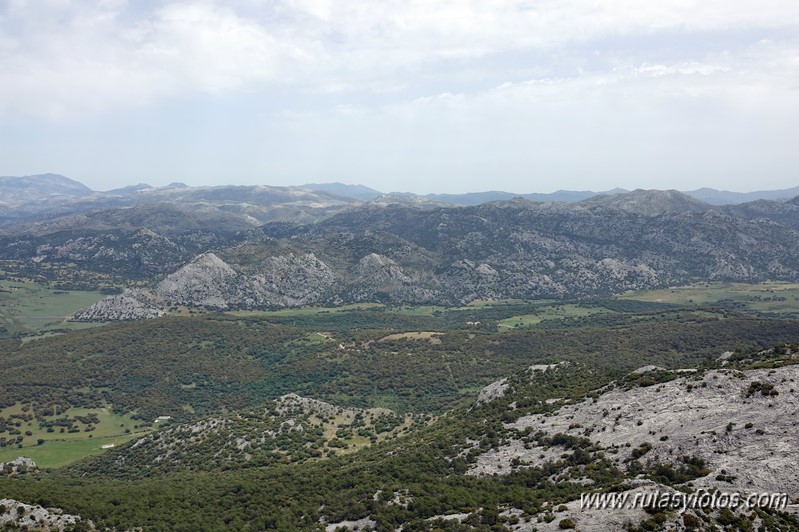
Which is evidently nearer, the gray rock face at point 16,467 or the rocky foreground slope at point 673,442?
the rocky foreground slope at point 673,442

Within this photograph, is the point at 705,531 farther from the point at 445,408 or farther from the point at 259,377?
the point at 259,377

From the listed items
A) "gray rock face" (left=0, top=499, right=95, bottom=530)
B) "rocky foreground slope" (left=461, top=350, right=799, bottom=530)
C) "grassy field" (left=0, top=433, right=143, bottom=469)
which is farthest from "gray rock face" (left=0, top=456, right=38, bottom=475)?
"rocky foreground slope" (left=461, top=350, right=799, bottom=530)

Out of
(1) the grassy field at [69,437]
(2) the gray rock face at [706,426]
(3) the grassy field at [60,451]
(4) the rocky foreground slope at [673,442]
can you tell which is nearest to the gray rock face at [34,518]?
(4) the rocky foreground slope at [673,442]

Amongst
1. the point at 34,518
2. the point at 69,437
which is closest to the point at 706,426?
the point at 34,518

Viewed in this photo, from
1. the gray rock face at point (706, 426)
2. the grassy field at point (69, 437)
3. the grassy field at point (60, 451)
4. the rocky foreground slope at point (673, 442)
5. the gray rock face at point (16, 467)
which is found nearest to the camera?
the rocky foreground slope at point (673, 442)

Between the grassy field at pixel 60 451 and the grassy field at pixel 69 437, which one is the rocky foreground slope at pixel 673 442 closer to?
the grassy field at pixel 60 451

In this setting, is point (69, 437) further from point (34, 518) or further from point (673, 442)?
point (673, 442)

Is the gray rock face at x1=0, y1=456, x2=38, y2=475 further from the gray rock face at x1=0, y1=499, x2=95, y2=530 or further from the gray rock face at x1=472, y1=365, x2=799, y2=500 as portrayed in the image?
the gray rock face at x1=472, y1=365, x2=799, y2=500

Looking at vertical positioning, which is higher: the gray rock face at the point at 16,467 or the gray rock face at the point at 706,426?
the gray rock face at the point at 706,426
